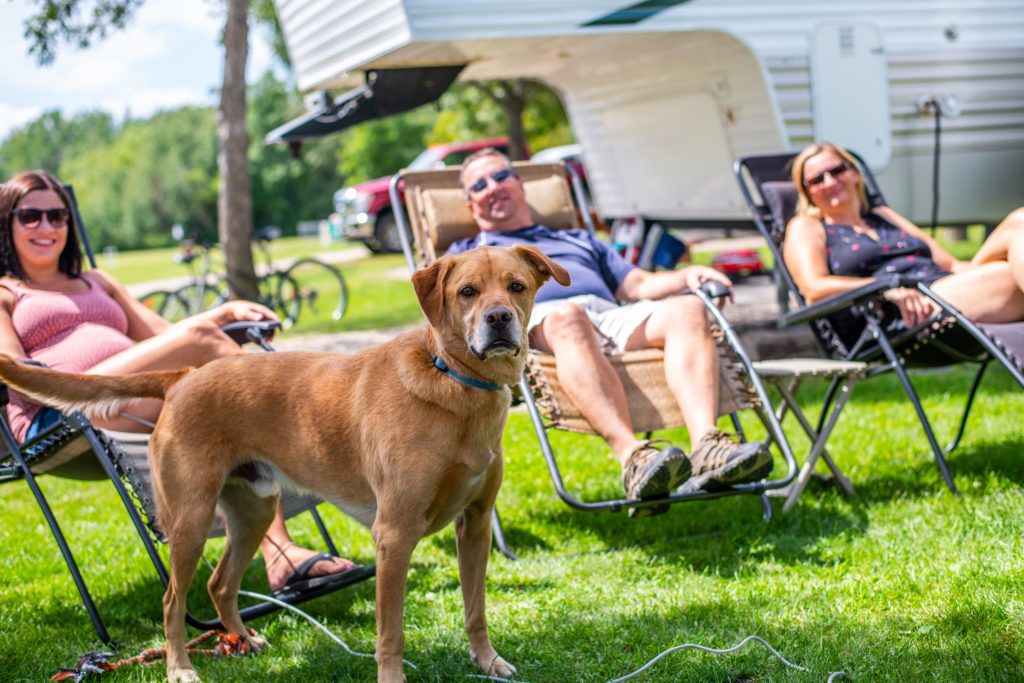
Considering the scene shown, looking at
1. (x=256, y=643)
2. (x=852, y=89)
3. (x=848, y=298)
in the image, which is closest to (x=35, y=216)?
(x=256, y=643)

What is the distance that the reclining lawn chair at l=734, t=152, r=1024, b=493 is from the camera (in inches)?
140

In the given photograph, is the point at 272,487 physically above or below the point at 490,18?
below

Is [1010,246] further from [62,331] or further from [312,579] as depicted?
[62,331]

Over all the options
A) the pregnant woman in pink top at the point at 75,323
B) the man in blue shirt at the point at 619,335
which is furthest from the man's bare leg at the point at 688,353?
the pregnant woman in pink top at the point at 75,323

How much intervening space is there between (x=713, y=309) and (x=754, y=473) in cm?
83

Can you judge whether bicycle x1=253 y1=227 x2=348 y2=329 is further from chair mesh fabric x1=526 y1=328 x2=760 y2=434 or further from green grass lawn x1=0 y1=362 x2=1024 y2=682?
chair mesh fabric x1=526 y1=328 x2=760 y2=434

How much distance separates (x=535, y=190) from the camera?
184 inches

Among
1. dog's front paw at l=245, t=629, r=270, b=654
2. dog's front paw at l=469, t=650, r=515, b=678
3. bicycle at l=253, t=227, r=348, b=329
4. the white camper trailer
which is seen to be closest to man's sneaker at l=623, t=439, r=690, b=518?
dog's front paw at l=469, t=650, r=515, b=678

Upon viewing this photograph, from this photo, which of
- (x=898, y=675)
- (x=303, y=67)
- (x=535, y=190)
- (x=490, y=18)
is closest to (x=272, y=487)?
(x=898, y=675)

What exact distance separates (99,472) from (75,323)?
2.07 ft

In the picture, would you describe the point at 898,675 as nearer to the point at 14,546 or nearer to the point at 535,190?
the point at 535,190

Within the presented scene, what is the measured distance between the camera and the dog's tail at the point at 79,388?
8.52 feet

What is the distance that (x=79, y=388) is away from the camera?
8.55 ft

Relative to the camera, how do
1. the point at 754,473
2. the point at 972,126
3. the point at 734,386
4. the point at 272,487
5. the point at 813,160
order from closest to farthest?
the point at 272,487 < the point at 754,473 < the point at 734,386 < the point at 813,160 < the point at 972,126
